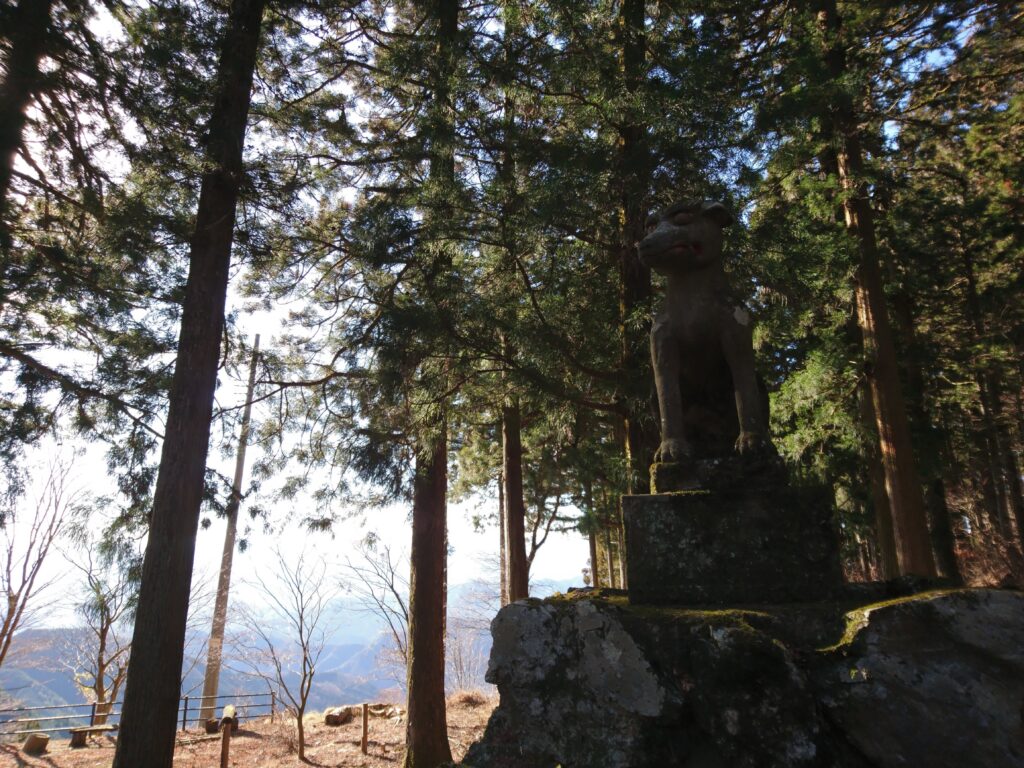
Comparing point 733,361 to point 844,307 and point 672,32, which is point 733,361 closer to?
point 672,32

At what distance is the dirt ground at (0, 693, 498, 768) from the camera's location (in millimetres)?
10922

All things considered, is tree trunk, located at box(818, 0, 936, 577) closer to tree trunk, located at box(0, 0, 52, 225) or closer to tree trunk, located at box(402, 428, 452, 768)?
tree trunk, located at box(402, 428, 452, 768)

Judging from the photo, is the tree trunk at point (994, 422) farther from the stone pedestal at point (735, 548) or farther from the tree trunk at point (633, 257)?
the stone pedestal at point (735, 548)

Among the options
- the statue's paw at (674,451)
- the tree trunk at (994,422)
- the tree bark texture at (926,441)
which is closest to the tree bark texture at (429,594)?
the statue's paw at (674,451)

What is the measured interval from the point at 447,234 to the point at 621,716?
5135mm

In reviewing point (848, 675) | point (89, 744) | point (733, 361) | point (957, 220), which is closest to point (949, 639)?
point (848, 675)

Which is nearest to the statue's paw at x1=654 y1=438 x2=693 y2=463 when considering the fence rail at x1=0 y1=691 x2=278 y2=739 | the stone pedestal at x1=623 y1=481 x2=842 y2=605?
the stone pedestal at x1=623 y1=481 x2=842 y2=605

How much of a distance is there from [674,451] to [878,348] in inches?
248

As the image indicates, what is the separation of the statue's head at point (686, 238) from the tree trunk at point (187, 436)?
4996 millimetres

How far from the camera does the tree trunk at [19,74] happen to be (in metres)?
5.41

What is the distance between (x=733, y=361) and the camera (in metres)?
3.30

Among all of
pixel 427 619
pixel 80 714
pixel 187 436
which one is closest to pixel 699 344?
pixel 187 436

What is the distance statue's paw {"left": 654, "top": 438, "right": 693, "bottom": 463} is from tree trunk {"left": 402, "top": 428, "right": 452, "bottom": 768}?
517 cm

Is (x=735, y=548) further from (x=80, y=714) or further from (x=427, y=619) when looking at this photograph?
(x=80, y=714)
